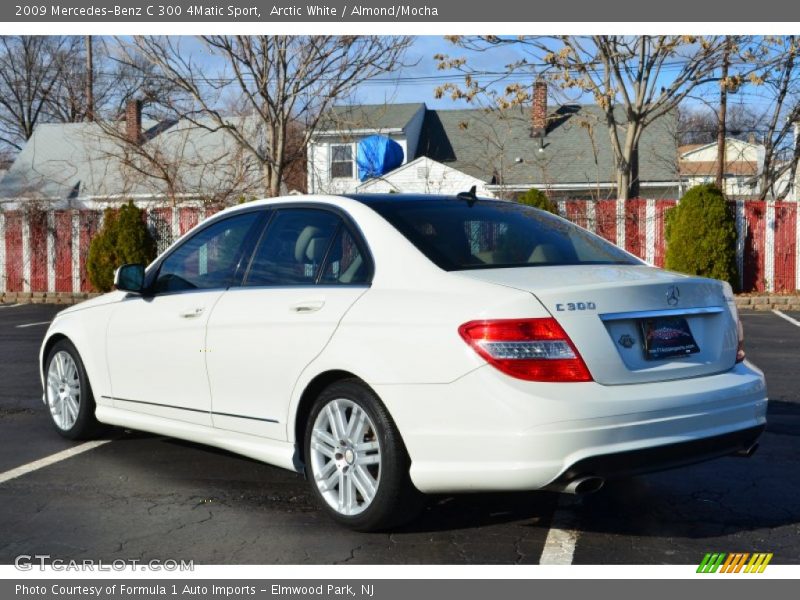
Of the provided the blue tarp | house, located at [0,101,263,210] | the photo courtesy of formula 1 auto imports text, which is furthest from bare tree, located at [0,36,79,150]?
the photo courtesy of formula 1 auto imports text

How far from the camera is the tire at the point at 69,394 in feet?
22.4

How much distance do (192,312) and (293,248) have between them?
79 cm

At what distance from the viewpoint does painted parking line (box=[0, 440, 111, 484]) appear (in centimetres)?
608

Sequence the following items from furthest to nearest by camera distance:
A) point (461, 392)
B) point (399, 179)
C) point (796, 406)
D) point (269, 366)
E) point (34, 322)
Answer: point (399, 179) → point (34, 322) → point (796, 406) → point (269, 366) → point (461, 392)

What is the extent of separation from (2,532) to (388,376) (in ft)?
6.81

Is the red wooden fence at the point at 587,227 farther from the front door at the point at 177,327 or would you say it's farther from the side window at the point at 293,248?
the side window at the point at 293,248

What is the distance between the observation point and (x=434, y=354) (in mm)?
4348

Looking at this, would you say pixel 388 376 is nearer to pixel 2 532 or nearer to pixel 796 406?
pixel 2 532

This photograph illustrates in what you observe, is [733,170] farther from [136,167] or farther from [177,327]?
[177,327]

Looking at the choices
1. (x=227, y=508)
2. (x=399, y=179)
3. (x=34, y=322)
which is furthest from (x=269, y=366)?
(x=399, y=179)

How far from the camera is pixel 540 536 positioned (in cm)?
473

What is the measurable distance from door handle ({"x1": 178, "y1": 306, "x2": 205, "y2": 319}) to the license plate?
2559 millimetres

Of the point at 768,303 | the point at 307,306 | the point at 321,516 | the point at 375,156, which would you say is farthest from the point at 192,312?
the point at 375,156

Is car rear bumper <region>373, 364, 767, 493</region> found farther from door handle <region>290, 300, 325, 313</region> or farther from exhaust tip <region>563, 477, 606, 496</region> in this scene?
door handle <region>290, 300, 325, 313</region>
